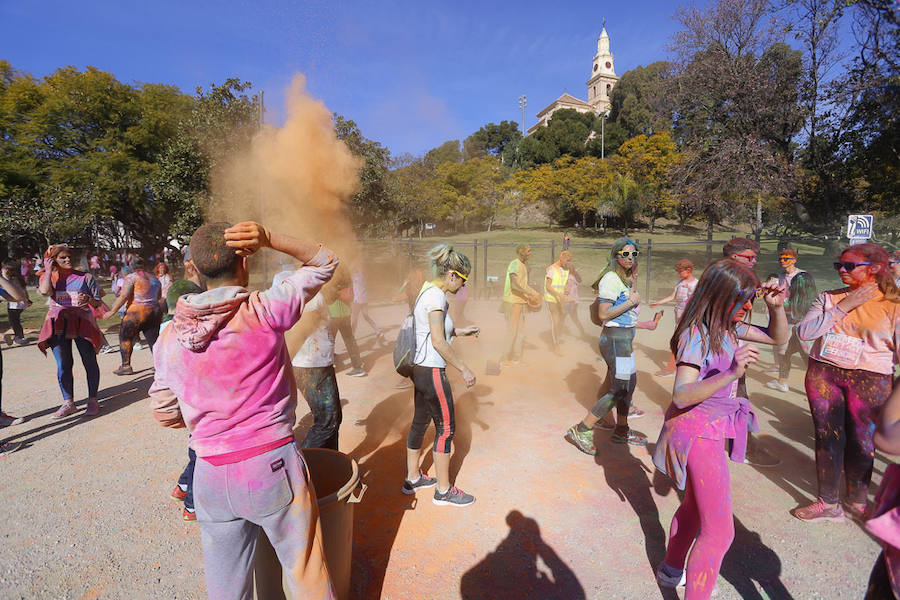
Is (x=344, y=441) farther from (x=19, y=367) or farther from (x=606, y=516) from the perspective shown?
(x=19, y=367)

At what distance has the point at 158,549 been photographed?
130 inches

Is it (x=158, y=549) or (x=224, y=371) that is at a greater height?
(x=224, y=371)

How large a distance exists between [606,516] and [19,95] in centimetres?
3165

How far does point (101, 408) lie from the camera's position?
243 inches

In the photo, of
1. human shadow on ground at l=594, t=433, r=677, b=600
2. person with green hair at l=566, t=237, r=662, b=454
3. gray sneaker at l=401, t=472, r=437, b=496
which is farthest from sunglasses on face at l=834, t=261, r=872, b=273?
gray sneaker at l=401, t=472, r=437, b=496

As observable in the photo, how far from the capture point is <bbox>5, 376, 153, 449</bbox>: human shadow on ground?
534 cm

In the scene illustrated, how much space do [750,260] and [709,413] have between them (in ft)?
7.43

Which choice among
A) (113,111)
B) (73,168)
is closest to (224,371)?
(73,168)

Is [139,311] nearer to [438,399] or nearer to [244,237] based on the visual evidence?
[438,399]

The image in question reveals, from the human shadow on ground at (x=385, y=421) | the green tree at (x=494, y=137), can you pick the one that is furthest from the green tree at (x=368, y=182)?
the green tree at (x=494, y=137)

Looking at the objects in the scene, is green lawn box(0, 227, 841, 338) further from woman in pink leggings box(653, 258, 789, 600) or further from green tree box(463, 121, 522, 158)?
green tree box(463, 121, 522, 158)

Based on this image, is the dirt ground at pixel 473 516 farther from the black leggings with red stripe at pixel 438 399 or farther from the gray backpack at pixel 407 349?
the gray backpack at pixel 407 349

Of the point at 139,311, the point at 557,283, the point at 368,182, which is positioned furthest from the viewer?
the point at 368,182

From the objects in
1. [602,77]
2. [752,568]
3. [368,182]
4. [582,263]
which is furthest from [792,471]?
[602,77]
